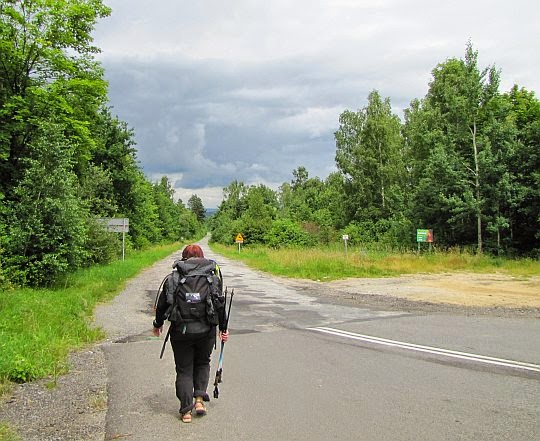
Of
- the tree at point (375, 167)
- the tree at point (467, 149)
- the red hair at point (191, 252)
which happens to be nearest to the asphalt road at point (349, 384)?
A: the red hair at point (191, 252)

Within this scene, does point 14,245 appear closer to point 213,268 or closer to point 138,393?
point 138,393


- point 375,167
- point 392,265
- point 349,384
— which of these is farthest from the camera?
point 375,167

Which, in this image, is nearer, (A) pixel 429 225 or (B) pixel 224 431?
(B) pixel 224 431

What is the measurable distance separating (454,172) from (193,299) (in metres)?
29.1

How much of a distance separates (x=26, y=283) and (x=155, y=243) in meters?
52.4

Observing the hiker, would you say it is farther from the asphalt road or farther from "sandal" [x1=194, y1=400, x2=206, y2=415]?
the asphalt road

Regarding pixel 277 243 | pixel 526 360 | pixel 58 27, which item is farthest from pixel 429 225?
pixel 526 360

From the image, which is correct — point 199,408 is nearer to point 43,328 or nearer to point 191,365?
point 191,365

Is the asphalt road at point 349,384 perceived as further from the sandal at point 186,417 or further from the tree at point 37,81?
Result: the tree at point 37,81

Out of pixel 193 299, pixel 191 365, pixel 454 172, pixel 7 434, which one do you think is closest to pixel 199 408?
pixel 191 365

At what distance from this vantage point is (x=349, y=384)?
19.3 ft

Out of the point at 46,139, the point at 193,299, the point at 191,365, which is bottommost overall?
the point at 191,365

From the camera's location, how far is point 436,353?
7.49 meters

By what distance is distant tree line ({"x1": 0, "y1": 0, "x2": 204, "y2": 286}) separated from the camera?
46.4 ft
